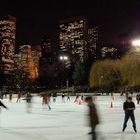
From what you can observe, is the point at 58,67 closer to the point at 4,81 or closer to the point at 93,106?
the point at 4,81

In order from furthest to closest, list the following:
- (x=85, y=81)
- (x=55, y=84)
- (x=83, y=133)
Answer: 1. (x=55, y=84)
2. (x=85, y=81)
3. (x=83, y=133)

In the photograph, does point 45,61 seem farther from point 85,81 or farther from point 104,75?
point 104,75

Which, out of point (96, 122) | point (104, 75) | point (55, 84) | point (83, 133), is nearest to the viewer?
point (96, 122)

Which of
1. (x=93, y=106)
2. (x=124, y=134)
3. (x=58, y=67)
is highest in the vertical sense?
(x=58, y=67)

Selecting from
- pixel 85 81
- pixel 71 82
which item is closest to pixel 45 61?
pixel 71 82

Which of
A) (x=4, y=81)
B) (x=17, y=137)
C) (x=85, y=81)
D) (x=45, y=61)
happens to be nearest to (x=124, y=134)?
(x=17, y=137)

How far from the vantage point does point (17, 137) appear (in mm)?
12602

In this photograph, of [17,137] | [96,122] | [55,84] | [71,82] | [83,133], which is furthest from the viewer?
[55,84]

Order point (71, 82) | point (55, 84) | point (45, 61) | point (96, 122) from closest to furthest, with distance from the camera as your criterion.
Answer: point (96, 122) → point (71, 82) → point (55, 84) → point (45, 61)

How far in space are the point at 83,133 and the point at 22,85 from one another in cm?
13161

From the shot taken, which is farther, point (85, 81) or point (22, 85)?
point (22, 85)

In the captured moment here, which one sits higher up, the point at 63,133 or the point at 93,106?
the point at 93,106

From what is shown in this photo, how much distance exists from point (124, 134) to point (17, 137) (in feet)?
11.5

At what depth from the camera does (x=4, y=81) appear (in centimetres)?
14825
